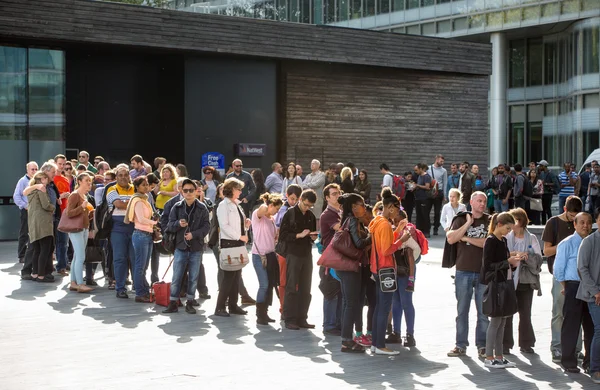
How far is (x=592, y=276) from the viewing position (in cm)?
968

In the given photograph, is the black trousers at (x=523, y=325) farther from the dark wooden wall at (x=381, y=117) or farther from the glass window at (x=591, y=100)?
the glass window at (x=591, y=100)

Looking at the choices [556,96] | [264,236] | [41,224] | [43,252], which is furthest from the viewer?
[556,96]

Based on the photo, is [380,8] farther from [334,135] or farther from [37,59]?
[37,59]

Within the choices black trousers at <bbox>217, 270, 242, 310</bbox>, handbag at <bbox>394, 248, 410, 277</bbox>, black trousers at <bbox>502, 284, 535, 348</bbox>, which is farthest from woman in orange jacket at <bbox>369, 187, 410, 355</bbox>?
black trousers at <bbox>217, 270, 242, 310</bbox>

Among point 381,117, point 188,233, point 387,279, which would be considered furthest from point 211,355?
point 381,117

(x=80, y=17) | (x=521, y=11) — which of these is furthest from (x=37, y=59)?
(x=521, y=11)

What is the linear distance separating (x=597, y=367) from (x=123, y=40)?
17.6m

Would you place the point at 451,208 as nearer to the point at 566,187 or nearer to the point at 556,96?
the point at 566,187

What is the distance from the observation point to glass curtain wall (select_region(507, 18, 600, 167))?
153ft

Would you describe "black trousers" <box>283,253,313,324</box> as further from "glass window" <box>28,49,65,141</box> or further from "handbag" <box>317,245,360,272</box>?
"glass window" <box>28,49,65,141</box>

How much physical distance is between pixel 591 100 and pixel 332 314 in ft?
122

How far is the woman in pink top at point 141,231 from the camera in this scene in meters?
14.3

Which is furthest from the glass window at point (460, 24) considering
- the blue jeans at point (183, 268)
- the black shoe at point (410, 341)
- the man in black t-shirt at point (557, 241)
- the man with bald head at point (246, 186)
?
the black shoe at point (410, 341)

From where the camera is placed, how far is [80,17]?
79.4ft
